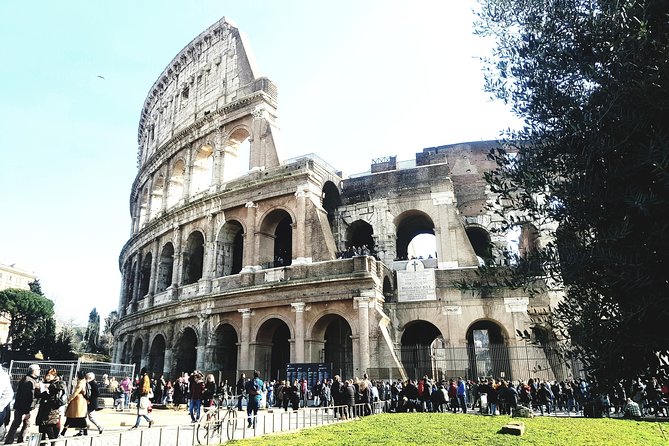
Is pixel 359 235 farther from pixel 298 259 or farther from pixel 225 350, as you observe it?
pixel 225 350

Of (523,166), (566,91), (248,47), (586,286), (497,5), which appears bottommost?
(586,286)

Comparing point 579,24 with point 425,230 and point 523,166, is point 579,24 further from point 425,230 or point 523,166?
point 425,230

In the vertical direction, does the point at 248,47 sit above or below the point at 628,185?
above

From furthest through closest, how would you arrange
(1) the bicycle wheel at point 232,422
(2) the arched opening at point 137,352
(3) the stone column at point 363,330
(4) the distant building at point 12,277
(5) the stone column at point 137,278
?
(4) the distant building at point 12,277 < (5) the stone column at point 137,278 < (2) the arched opening at point 137,352 < (3) the stone column at point 363,330 < (1) the bicycle wheel at point 232,422

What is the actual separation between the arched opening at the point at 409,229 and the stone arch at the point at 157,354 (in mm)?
13236

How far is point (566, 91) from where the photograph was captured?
623cm

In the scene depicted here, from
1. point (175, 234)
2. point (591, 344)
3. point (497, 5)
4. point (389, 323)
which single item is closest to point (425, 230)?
point (389, 323)

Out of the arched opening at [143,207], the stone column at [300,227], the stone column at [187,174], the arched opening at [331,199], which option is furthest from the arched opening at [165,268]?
the stone column at [300,227]

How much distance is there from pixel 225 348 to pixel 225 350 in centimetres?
9

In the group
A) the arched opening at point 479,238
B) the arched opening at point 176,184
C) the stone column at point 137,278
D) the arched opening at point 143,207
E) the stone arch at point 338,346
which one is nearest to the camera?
the stone arch at point 338,346

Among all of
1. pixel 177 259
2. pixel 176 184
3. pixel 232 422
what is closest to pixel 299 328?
pixel 177 259

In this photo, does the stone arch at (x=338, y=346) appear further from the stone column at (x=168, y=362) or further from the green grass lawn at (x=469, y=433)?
the green grass lawn at (x=469, y=433)

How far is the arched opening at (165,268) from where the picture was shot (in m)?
25.3

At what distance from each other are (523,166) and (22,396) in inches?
318
